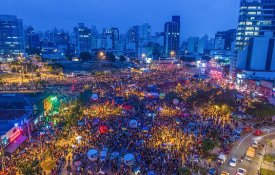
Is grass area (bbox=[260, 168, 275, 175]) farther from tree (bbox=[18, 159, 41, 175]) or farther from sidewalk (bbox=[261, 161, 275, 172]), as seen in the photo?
tree (bbox=[18, 159, 41, 175])

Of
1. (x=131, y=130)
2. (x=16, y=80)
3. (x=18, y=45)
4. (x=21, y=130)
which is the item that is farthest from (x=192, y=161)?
(x=18, y=45)

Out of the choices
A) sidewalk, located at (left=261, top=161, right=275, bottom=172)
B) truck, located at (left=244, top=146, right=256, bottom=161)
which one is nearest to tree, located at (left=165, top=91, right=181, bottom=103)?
truck, located at (left=244, top=146, right=256, bottom=161)

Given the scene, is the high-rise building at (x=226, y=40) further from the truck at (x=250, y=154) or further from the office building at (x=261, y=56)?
the truck at (x=250, y=154)

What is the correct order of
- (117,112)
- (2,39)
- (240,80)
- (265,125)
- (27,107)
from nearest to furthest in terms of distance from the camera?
(27,107), (265,125), (117,112), (240,80), (2,39)

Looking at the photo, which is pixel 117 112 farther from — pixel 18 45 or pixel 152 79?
pixel 18 45

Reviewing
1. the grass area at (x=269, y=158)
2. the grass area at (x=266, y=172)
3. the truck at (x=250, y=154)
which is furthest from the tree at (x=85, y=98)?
the grass area at (x=266, y=172)

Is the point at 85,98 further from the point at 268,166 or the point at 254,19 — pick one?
the point at 254,19
